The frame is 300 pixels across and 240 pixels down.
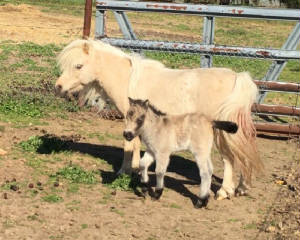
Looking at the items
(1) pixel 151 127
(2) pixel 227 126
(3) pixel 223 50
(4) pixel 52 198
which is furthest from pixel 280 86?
(4) pixel 52 198

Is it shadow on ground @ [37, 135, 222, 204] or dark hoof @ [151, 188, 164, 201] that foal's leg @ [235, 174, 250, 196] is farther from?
dark hoof @ [151, 188, 164, 201]

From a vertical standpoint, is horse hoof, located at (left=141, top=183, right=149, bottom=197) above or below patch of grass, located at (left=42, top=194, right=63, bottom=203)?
above

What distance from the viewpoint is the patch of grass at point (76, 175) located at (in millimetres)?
6707

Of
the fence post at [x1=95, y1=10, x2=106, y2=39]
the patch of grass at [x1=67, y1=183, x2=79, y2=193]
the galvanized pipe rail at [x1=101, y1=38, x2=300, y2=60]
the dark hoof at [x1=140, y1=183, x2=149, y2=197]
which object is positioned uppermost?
the fence post at [x1=95, y1=10, x2=106, y2=39]

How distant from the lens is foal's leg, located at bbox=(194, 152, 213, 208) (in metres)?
6.05

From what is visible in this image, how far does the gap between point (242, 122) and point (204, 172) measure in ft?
2.54

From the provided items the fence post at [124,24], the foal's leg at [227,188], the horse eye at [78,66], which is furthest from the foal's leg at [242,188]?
the fence post at [124,24]

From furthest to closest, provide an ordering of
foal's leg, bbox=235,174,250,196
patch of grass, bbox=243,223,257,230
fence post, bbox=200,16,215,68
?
fence post, bbox=200,16,215,68
foal's leg, bbox=235,174,250,196
patch of grass, bbox=243,223,257,230

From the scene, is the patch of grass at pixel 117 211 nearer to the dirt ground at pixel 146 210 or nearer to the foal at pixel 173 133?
the dirt ground at pixel 146 210

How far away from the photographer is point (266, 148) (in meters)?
9.12

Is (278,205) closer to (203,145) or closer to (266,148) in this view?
(203,145)

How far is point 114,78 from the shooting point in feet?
23.1

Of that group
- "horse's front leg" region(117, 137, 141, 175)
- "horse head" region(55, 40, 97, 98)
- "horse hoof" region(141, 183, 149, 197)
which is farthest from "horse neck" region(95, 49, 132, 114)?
"horse hoof" region(141, 183, 149, 197)

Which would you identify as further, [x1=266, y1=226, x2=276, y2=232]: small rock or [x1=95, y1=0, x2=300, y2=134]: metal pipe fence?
[x1=95, y1=0, x2=300, y2=134]: metal pipe fence
